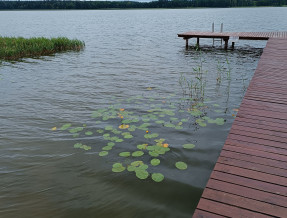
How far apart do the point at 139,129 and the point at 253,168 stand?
9.81ft

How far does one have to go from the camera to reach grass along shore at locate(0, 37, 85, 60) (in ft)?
51.5

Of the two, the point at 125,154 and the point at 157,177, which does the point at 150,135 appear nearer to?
the point at 125,154

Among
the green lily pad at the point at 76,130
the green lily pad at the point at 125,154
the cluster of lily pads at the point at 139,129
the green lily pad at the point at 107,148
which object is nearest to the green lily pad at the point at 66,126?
the cluster of lily pads at the point at 139,129

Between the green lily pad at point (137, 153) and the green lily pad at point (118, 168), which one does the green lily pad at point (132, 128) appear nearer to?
the green lily pad at point (137, 153)

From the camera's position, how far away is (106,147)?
495 centimetres

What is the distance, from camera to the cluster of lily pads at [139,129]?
14.2 ft

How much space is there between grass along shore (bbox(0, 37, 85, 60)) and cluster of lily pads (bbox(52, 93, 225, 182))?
11.8 m

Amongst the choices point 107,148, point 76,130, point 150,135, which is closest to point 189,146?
point 150,135

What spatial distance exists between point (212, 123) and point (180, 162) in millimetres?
2028

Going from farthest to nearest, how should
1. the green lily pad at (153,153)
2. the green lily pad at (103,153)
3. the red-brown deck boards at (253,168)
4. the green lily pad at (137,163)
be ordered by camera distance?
the green lily pad at (103,153)
the green lily pad at (153,153)
the green lily pad at (137,163)
the red-brown deck boards at (253,168)

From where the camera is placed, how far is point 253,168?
3209 mm

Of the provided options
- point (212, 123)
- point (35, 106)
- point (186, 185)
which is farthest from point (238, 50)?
point (186, 185)

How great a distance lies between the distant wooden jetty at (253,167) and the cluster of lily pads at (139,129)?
3.32 feet

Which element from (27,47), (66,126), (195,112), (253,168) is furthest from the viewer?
(27,47)
